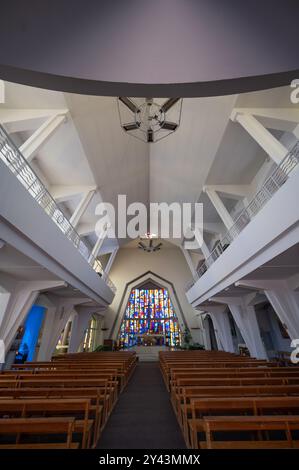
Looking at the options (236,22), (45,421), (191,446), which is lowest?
(191,446)

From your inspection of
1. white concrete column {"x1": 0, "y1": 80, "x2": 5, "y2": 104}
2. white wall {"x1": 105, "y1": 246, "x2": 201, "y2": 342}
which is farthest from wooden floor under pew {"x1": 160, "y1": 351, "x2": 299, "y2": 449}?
white wall {"x1": 105, "y1": 246, "x2": 201, "y2": 342}

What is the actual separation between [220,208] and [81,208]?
16.5ft

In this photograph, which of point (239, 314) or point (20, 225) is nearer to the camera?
point (20, 225)

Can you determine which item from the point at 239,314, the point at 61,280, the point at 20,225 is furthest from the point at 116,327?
the point at 20,225

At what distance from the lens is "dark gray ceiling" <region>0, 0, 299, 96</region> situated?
5.45 feet

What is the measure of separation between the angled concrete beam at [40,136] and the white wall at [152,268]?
14.4 metres

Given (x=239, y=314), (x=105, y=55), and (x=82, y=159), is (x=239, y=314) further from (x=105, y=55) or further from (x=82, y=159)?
(x=105, y=55)

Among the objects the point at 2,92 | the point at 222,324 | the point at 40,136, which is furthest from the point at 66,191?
the point at 222,324

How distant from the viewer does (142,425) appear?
10.2 ft

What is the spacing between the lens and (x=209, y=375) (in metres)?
3.91

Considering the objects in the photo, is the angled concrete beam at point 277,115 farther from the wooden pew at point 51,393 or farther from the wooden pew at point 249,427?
the wooden pew at point 51,393

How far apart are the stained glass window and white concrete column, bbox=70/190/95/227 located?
11684mm

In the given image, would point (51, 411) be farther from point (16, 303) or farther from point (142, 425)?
point (16, 303)
